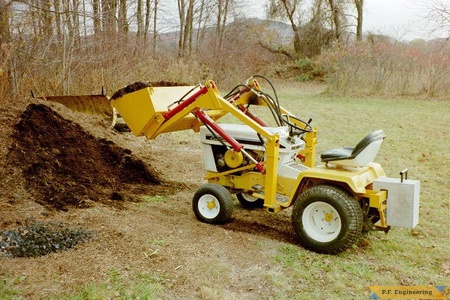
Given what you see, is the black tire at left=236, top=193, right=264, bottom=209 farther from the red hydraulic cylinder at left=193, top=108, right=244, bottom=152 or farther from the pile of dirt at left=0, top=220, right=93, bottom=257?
the pile of dirt at left=0, top=220, right=93, bottom=257

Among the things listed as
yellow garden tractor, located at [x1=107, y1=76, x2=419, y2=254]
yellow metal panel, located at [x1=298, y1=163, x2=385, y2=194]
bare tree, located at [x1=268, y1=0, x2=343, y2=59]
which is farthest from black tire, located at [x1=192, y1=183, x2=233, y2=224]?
bare tree, located at [x1=268, y1=0, x2=343, y2=59]

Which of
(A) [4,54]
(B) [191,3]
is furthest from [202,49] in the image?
(A) [4,54]

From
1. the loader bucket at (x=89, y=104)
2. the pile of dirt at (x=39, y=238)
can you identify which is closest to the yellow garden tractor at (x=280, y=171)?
the pile of dirt at (x=39, y=238)

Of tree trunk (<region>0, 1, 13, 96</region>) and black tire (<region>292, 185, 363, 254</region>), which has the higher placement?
tree trunk (<region>0, 1, 13, 96</region>)

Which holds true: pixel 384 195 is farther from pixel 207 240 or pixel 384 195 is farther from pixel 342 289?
pixel 207 240

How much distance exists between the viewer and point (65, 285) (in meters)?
3.65

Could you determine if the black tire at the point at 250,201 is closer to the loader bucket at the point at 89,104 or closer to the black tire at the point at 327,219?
the black tire at the point at 327,219

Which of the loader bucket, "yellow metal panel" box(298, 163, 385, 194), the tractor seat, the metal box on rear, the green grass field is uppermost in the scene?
the loader bucket

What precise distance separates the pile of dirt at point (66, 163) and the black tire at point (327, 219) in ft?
8.07

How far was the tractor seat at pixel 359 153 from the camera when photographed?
4.60m

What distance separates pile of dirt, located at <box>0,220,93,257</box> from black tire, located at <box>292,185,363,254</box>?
2.07 metres

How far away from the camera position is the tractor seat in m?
4.60

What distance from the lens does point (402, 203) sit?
176 inches

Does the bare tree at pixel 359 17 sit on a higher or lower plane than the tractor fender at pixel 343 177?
higher
